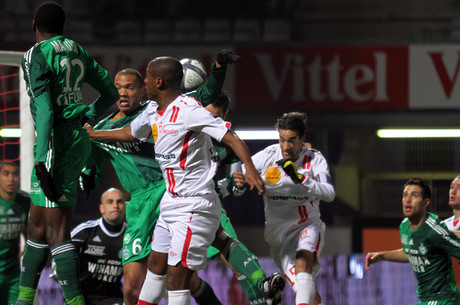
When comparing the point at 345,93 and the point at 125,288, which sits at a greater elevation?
the point at 345,93

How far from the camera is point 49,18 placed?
473cm

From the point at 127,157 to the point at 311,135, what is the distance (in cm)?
699

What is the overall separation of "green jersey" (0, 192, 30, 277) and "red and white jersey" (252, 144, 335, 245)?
8.32 ft

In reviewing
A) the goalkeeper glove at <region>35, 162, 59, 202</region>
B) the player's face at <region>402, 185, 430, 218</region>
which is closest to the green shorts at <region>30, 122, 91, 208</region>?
the goalkeeper glove at <region>35, 162, 59, 202</region>

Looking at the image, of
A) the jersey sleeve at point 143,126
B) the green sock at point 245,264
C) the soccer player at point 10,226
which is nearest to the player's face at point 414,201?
the green sock at point 245,264

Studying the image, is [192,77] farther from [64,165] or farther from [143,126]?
[64,165]

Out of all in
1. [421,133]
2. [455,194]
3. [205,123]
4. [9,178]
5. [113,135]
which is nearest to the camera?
[205,123]

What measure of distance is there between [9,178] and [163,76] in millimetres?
3408

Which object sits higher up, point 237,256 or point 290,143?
point 290,143

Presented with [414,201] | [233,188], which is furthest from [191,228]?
[414,201]

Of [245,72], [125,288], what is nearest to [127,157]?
[125,288]

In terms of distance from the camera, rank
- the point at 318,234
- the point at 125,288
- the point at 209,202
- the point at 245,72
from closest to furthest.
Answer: the point at 209,202
the point at 125,288
the point at 318,234
the point at 245,72

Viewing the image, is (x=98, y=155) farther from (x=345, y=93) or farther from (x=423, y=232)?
(x=345, y=93)

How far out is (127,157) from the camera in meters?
5.45
